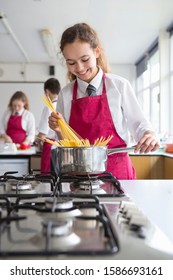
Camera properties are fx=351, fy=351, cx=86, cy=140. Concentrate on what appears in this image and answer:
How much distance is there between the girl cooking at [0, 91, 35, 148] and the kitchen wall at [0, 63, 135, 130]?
151 inches

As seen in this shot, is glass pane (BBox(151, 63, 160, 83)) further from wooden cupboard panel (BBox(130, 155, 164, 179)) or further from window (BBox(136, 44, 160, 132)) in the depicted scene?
wooden cupboard panel (BBox(130, 155, 164, 179))

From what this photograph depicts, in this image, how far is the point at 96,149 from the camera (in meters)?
1.09

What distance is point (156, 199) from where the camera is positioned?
0.98 m

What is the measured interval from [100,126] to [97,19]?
4140 mm

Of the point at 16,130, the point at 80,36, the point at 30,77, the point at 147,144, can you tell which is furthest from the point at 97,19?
the point at 147,144

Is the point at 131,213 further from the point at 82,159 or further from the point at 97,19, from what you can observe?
the point at 97,19

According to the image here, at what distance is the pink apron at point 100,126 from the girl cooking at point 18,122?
275cm

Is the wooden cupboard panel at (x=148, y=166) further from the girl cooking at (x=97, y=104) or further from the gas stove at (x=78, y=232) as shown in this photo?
the gas stove at (x=78, y=232)

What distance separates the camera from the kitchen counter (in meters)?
0.73

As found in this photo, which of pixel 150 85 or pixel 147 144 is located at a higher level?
pixel 150 85

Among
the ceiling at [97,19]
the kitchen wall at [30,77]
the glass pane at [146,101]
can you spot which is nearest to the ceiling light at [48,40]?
the ceiling at [97,19]

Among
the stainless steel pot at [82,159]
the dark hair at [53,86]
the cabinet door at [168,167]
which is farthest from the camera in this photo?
the cabinet door at [168,167]

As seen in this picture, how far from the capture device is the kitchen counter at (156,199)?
73 centimetres

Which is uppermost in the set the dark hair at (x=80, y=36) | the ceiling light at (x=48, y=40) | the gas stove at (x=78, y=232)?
the ceiling light at (x=48, y=40)
